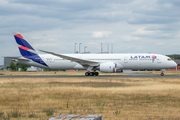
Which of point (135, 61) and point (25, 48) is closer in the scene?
point (135, 61)

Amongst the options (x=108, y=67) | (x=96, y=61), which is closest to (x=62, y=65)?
(x=96, y=61)

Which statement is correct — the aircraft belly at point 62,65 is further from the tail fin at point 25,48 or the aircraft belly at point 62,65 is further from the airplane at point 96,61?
the tail fin at point 25,48

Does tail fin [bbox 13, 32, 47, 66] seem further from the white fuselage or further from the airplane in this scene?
the white fuselage

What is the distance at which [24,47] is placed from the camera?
153 feet

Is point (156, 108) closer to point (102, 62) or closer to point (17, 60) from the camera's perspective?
point (102, 62)

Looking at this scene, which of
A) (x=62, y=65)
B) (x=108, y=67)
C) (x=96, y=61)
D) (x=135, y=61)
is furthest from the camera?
(x=62, y=65)

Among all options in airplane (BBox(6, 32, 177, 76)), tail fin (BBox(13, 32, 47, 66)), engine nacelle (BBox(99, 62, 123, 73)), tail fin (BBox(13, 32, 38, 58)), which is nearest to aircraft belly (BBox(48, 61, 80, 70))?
airplane (BBox(6, 32, 177, 76))

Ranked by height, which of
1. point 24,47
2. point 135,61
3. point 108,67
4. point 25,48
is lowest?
point 108,67

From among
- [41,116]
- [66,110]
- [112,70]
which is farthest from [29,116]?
[112,70]

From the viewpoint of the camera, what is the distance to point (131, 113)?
37.8ft

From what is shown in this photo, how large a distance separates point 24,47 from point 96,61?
45.2 feet

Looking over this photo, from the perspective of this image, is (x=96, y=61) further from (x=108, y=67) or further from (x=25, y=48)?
(x=25, y=48)

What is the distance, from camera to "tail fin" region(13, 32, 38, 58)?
152ft

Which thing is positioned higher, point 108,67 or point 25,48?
point 25,48
